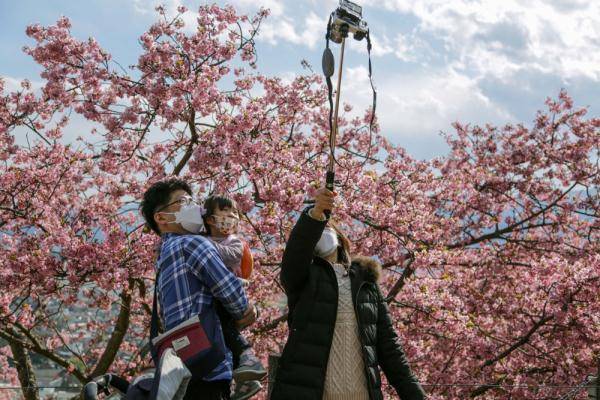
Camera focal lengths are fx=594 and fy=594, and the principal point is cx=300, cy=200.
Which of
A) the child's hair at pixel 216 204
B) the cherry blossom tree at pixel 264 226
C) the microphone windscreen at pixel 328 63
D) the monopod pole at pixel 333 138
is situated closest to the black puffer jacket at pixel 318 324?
the monopod pole at pixel 333 138

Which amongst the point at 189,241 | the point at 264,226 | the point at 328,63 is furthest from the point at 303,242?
the point at 264,226

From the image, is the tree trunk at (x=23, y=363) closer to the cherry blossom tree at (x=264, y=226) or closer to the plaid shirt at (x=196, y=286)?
the cherry blossom tree at (x=264, y=226)


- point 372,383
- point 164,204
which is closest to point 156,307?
point 164,204

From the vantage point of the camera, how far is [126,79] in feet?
24.5

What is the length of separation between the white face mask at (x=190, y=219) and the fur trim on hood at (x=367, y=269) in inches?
31.6

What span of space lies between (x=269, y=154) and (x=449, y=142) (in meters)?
5.44

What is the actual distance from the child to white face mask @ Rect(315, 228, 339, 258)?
0.35m

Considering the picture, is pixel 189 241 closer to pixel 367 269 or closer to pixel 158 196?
pixel 158 196

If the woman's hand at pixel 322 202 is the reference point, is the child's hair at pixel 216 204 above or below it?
below

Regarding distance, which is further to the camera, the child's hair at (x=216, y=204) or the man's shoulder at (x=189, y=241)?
the child's hair at (x=216, y=204)

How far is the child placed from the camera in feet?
6.97

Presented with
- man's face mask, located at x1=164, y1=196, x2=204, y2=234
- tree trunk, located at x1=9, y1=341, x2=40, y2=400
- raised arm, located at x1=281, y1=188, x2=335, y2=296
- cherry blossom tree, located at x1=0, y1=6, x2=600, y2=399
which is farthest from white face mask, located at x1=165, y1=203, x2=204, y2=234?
tree trunk, located at x1=9, y1=341, x2=40, y2=400

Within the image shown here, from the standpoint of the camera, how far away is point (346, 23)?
2424 mm

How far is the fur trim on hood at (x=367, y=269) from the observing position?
2.74 meters
